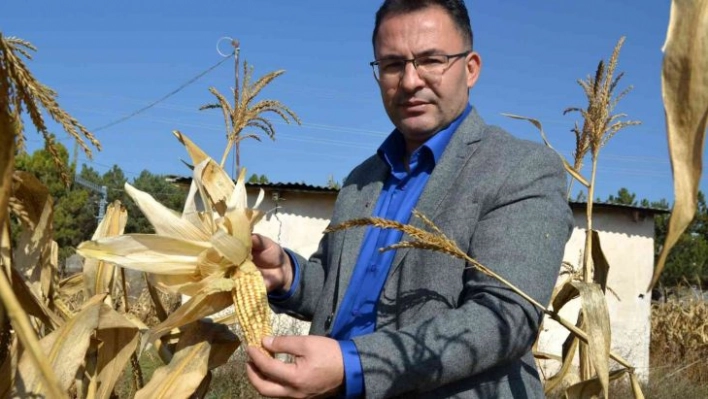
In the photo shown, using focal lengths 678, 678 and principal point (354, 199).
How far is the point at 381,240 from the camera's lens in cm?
168

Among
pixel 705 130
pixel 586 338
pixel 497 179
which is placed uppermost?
pixel 705 130

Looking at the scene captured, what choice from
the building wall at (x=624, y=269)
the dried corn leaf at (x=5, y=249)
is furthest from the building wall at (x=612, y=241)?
the dried corn leaf at (x=5, y=249)

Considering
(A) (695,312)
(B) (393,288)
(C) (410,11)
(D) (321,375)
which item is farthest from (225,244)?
(A) (695,312)

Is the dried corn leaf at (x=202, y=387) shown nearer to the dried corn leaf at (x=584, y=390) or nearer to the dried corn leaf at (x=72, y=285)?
the dried corn leaf at (x=72, y=285)

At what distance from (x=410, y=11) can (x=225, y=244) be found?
32.2 inches

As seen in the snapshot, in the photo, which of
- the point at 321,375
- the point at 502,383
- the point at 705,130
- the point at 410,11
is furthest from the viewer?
the point at 410,11

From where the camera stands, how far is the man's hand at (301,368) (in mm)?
1242

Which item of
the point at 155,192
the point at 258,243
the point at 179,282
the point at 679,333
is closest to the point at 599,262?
the point at 258,243

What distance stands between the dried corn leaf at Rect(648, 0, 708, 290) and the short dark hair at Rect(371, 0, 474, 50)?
1176mm

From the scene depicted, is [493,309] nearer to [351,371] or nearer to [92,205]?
[351,371]

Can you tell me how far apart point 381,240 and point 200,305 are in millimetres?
485

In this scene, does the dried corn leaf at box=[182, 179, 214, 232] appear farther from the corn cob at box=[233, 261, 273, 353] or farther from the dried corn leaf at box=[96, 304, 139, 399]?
the dried corn leaf at box=[96, 304, 139, 399]

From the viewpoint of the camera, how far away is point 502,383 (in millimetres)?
1495

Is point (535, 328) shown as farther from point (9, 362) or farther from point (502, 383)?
point (9, 362)
